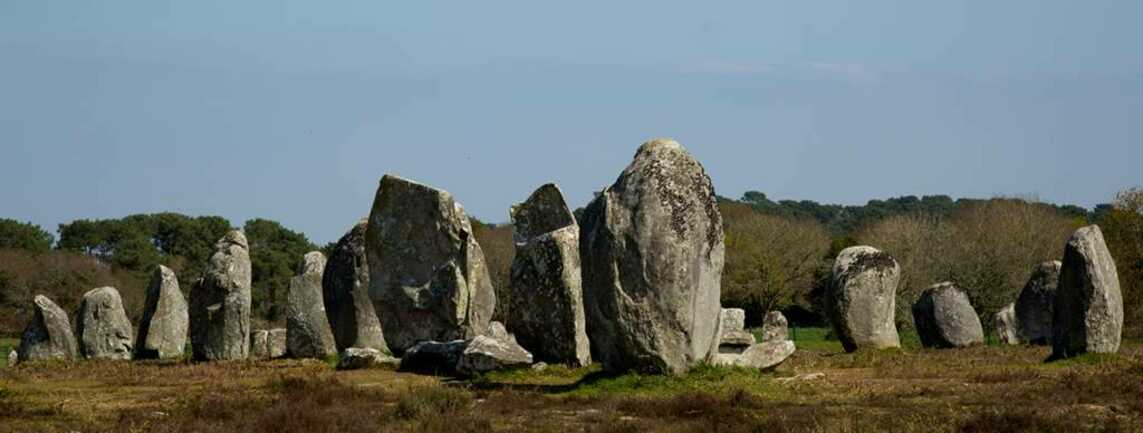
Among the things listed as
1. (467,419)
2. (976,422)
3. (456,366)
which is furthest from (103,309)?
(976,422)

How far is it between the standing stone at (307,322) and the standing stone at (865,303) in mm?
11213

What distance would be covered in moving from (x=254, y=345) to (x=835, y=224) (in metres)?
102

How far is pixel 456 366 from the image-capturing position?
91.6 ft

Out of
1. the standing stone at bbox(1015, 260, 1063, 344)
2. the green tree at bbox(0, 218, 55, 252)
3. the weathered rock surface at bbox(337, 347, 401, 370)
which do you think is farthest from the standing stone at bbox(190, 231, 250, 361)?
the green tree at bbox(0, 218, 55, 252)

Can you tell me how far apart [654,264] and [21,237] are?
75188 mm

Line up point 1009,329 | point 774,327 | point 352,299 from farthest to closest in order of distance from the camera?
1. point 774,327
2. point 1009,329
3. point 352,299

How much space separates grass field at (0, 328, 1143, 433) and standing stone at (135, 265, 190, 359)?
10485mm

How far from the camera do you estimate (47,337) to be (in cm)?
3997

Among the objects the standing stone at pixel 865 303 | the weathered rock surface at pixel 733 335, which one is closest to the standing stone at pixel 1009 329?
the standing stone at pixel 865 303

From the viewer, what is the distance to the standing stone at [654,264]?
22609 mm

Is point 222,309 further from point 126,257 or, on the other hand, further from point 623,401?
point 126,257

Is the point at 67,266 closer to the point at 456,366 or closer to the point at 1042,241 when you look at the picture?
the point at 1042,241

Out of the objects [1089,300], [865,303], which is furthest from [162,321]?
[1089,300]

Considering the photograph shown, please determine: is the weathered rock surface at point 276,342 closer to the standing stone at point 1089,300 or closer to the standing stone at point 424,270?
the standing stone at point 424,270
